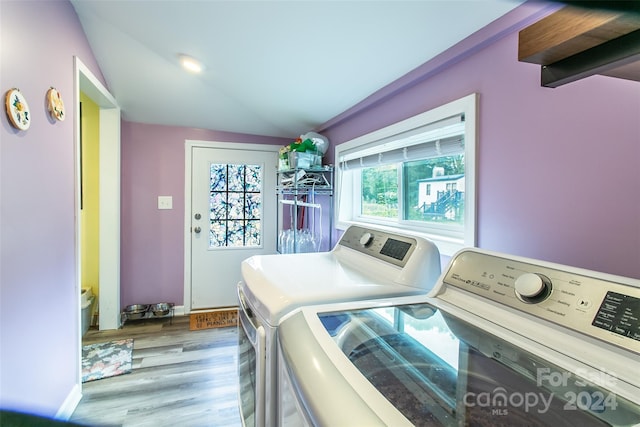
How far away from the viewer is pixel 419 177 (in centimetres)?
189

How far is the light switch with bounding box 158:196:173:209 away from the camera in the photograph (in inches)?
123

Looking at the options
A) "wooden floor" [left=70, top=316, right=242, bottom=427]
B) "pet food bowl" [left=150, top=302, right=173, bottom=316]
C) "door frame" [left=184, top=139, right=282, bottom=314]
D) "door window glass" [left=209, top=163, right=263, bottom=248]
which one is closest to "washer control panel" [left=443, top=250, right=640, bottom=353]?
"wooden floor" [left=70, top=316, right=242, bottom=427]

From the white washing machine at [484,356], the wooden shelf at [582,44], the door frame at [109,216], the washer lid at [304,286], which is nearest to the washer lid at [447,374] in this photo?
the white washing machine at [484,356]

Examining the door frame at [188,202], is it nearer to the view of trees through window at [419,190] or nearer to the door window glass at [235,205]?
the door window glass at [235,205]

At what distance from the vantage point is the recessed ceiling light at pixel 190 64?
2.26 m

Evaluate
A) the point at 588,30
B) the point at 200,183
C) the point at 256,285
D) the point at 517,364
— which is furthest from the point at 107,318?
the point at 588,30

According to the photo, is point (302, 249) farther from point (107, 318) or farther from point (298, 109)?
point (107, 318)

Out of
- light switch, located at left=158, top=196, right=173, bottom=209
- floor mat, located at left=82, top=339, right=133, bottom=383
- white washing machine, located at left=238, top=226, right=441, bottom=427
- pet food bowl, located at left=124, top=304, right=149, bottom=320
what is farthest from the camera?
light switch, located at left=158, top=196, right=173, bottom=209

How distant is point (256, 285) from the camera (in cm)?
116

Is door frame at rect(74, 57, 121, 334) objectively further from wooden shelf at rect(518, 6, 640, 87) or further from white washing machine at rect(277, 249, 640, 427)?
wooden shelf at rect(518, 6, 640, 87)

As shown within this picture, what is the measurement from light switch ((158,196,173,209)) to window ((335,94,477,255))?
1.73 metres

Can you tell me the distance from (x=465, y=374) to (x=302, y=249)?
1.83 m

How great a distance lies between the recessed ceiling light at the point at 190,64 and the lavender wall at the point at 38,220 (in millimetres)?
608

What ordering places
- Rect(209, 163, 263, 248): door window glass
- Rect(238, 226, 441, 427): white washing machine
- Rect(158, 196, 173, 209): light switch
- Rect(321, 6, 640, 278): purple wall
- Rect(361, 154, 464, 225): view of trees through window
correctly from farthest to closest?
Rect(209, 163, 263, 248): door window glass
Rect(158, 196, 173, 209): light switch
Rect(361, 154, 464, 225): view of trees through window
Rect(238, 226, 441, 427): white washing machine
Rect(321, 6, 640, 278): purple wall
